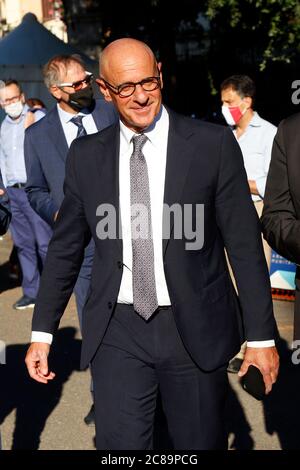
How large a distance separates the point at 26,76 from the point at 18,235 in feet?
28.3

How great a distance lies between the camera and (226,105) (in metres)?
5.58

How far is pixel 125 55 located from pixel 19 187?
458 centimetres

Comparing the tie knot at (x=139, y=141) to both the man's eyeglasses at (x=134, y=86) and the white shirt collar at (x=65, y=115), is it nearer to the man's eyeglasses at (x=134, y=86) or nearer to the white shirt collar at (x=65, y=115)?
the man's eyeglasses at (x=134, y=86)

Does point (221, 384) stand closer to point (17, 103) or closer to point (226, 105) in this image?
point (226, 105)

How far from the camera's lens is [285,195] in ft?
9.50

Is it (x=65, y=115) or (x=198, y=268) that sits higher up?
(x=65, y=115)

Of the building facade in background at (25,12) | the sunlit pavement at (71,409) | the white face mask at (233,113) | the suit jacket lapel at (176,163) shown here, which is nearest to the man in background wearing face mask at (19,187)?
the sunlit pavement at (71,409)

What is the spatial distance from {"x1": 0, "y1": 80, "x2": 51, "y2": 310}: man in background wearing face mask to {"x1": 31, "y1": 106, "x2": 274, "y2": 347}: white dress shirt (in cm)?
435

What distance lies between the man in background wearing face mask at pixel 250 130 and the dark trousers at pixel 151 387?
8.82 ft

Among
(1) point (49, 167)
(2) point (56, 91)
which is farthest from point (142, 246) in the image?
(2) point (56, 91)

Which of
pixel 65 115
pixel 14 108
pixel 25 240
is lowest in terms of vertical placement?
pixel 25 240

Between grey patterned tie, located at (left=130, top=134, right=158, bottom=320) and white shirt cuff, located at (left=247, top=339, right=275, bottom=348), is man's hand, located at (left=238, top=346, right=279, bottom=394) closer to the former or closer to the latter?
white shirt cuff, located at (left=247, top=339, right=275, bottom=348)

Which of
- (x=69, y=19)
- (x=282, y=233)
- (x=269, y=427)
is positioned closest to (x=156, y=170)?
(x=282, y=233)

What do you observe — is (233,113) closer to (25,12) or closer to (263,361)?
(263,361)
